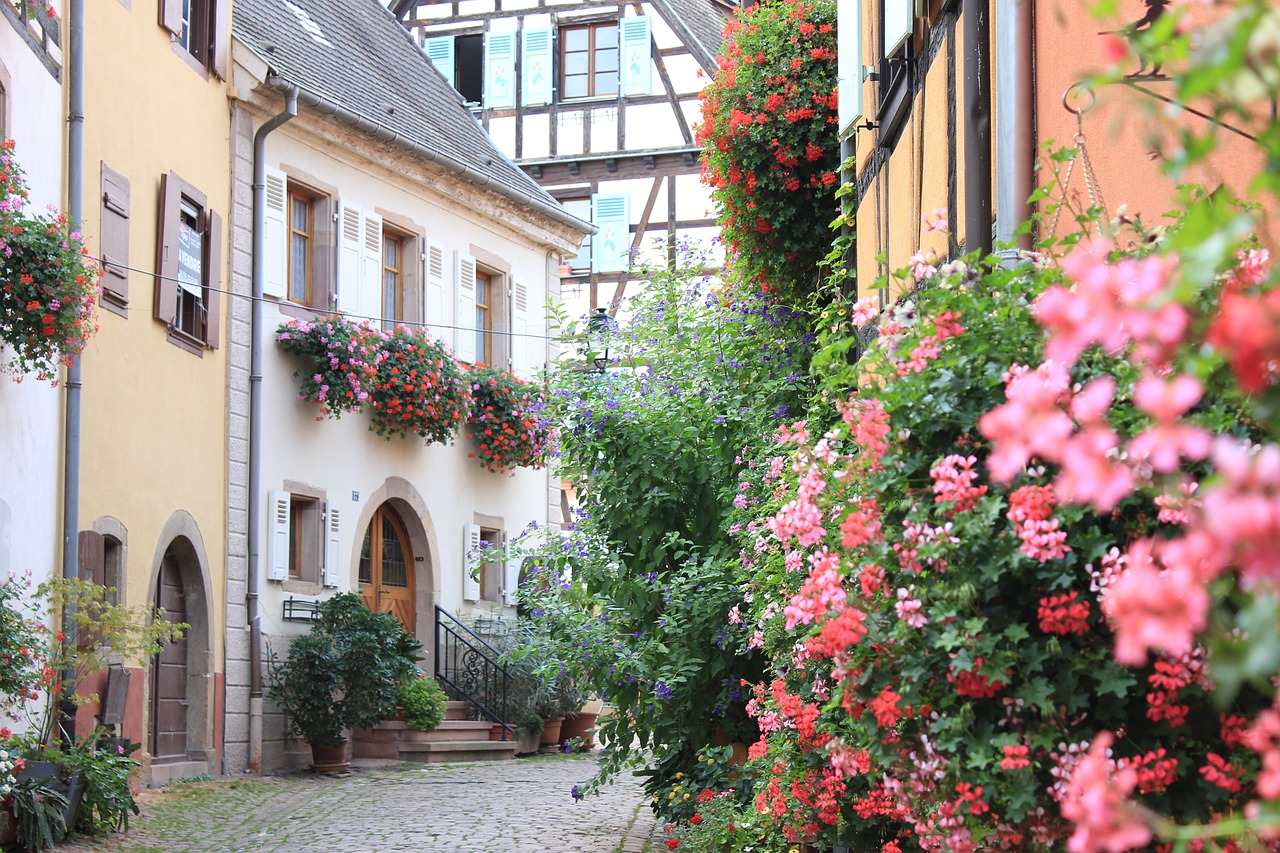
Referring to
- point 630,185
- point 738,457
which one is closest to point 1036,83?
point 738,457

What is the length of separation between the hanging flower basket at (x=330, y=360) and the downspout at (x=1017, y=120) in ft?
34.6

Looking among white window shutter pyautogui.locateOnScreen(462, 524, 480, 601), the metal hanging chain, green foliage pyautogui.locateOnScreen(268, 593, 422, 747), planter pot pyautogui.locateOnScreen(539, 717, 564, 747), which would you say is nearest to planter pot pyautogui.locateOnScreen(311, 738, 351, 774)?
green foliage pyautogui.locateOnScreen(268, 593, 422, 747)

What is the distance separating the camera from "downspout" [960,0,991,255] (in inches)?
204

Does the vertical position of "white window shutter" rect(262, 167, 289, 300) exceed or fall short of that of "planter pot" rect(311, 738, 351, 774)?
it exceeds it

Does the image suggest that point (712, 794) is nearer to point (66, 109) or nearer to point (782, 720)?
point (782, 720)

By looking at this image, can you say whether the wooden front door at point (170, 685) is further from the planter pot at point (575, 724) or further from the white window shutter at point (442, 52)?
the white window shutter at point (442, 52)

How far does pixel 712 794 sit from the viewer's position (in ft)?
25.8

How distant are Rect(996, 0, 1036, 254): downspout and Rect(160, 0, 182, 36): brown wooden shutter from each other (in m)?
9.67

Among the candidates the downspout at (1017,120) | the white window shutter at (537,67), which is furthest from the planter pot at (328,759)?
the white window shutter at (537,67)

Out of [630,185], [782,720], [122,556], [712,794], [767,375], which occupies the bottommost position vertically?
[712,794]

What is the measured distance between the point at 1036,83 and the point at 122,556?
8.98 m

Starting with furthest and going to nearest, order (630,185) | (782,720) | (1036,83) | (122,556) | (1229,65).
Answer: (630,185) → (122,556) → (782,720) → (1036,83) → (1229,65)

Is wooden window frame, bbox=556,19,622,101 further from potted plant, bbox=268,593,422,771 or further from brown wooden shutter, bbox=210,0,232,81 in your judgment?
potted plant, bbox=268,593,422,771

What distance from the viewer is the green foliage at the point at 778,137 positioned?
9.22 meters
